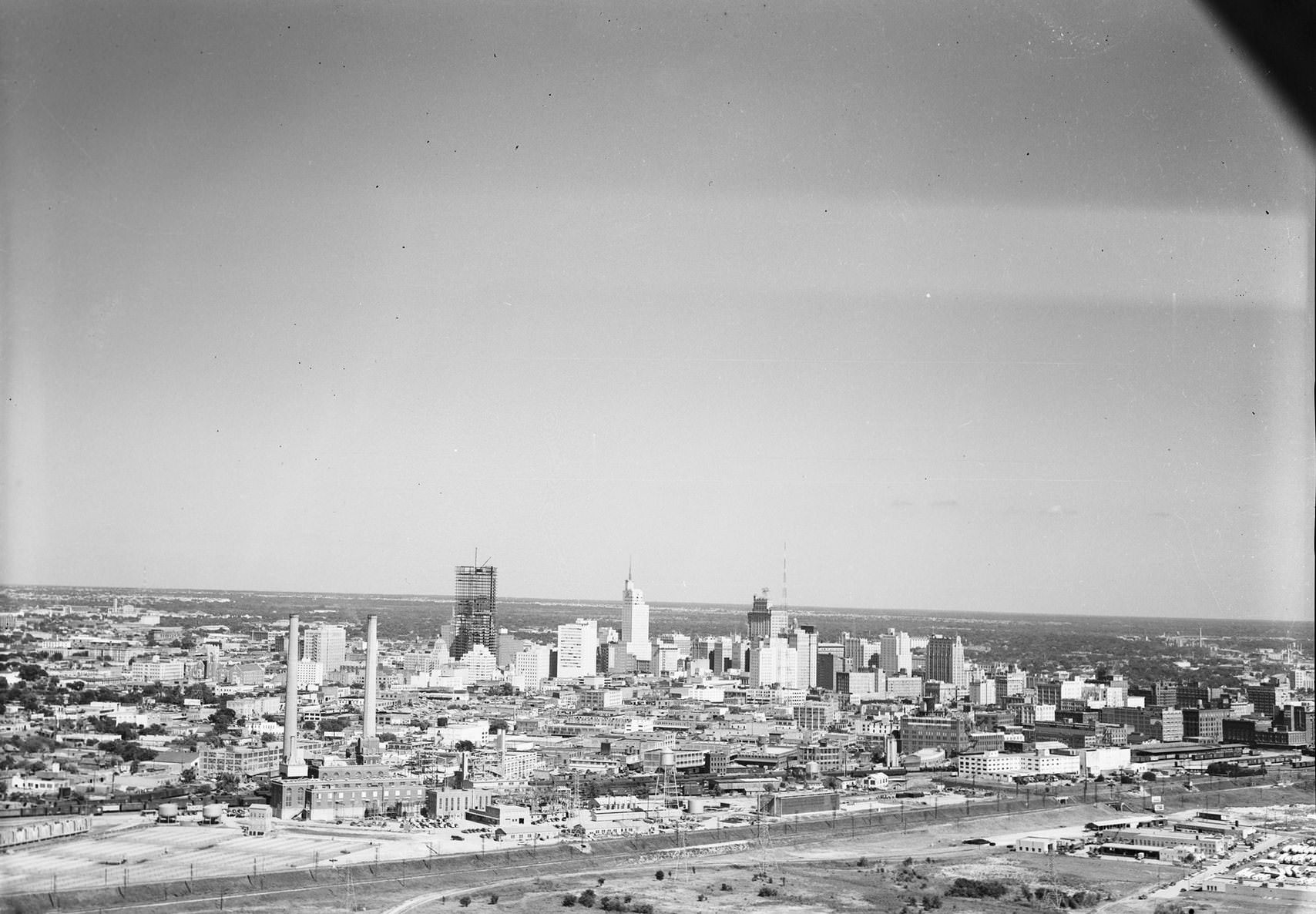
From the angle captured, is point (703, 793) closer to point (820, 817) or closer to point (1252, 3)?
point (820, 817)

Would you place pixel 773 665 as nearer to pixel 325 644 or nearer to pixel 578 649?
pixel 578 649

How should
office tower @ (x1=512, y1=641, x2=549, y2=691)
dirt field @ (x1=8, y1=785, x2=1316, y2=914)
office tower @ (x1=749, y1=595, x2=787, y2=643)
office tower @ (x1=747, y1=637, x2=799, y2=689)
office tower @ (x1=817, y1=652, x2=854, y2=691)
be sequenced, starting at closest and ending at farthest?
dirt field @ (x1=8, y1=785, x2=1316, y2=914) < office tower @ (x1=749, y1=595, x2=787, y2=643) < office tower @ (x1=512, y1=641, x2=549, y2=691) < office tower @ (x1=747, y1=637, x2=799, y2=689) < office tower @ (x1=817, y1=652, x2=854, y2=691)

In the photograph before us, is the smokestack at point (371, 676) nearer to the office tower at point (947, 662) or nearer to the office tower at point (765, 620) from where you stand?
the office tower at point (765, 620)

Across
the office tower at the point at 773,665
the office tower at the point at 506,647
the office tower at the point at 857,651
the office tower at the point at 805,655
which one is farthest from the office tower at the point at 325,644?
the office tower at the point at 773,665

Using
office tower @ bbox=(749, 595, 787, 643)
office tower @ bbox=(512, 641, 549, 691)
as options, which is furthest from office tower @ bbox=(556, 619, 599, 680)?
office tower @ bbox=(749, 595, 787, 643)

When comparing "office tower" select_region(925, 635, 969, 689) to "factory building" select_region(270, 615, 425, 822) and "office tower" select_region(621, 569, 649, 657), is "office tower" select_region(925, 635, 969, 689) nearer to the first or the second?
"office tower" select_region(621, 569, 649, 657)

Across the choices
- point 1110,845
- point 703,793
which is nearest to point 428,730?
point 703,793
